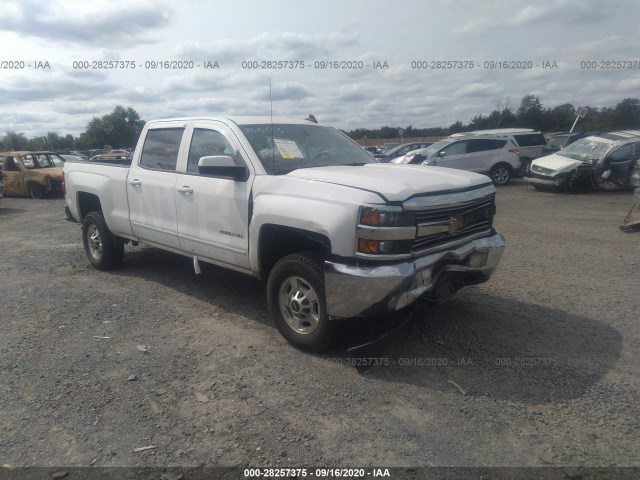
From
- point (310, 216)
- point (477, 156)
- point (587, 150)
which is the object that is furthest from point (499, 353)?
point (477, 156)

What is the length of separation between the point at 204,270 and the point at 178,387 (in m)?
3.13

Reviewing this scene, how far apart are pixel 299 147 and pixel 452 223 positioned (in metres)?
1.72

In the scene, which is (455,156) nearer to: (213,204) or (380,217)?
(213,204)

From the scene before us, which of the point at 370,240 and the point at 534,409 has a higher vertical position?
the point at 370,240

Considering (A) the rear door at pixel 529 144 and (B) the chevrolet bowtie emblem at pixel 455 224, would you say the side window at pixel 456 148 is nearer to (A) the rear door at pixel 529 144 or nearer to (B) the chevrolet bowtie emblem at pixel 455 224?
(A) the rear door at pixel 529 144

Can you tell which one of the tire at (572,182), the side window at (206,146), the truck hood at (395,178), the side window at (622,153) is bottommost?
the tire at (572,182)

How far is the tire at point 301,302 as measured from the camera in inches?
150

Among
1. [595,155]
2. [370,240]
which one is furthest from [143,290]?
[595,155]

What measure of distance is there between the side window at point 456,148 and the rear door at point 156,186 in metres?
12.6

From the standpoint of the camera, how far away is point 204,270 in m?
6.64

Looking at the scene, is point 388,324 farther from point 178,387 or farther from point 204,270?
point 204,270

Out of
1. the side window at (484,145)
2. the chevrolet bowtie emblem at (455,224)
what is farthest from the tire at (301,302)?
the side window at (484,145)

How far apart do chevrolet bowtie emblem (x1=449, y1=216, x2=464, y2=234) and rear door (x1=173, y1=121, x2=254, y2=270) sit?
1724 mm

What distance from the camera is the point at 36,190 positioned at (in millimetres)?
16859
